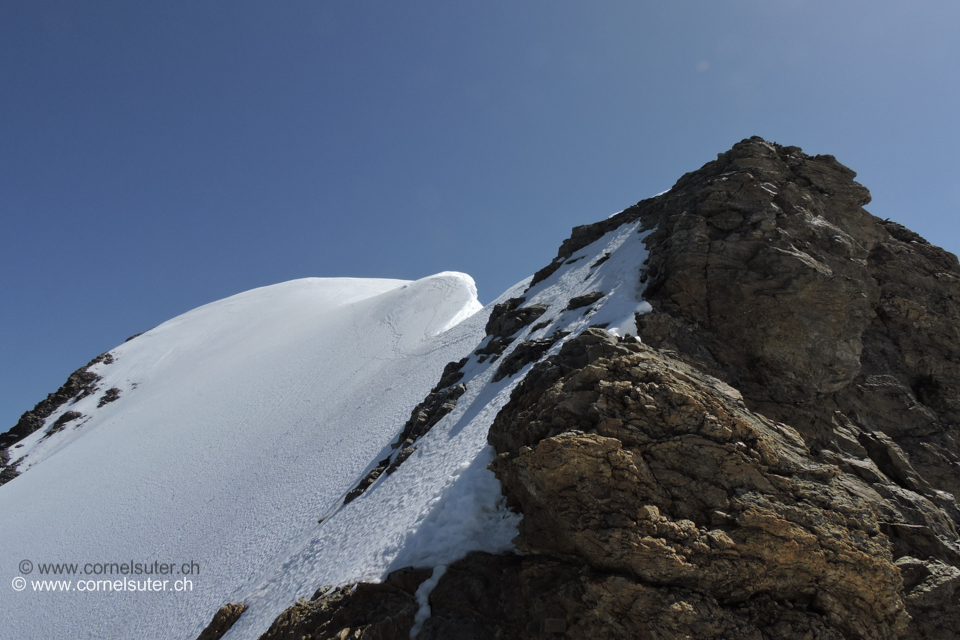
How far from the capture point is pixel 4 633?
1858 centimetres

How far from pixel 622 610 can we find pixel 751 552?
2.03m

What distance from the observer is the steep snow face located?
17969 millimetres

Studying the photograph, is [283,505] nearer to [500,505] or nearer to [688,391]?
[500,505]

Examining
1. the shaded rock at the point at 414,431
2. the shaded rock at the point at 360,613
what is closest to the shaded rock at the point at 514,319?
the shaded rock at the point at 414,431

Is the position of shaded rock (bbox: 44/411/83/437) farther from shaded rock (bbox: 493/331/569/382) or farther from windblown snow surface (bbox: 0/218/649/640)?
shaded rock (bbox: 493/331/569/382)

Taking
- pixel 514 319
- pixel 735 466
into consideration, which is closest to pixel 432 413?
pixel 514 319

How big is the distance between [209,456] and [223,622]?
18.2 metres

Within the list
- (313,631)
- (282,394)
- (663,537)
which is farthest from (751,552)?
(282,394)

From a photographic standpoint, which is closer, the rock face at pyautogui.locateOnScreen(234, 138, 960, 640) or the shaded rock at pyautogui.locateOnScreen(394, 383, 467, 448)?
the rock face at pyautogui.locateOnScreen(234, 138, 960, 640)

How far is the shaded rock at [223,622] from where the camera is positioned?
40.7ft

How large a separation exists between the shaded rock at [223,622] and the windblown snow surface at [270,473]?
46 centimetres

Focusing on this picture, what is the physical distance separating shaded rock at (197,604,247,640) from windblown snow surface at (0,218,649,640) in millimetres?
459

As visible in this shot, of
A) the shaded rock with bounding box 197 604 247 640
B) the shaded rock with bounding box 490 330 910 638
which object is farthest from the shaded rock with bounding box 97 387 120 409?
the shaded rock with bounding box 490 330 910 638

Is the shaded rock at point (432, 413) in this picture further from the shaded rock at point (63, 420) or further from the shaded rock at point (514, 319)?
the shaded rock at point (63, 420)
